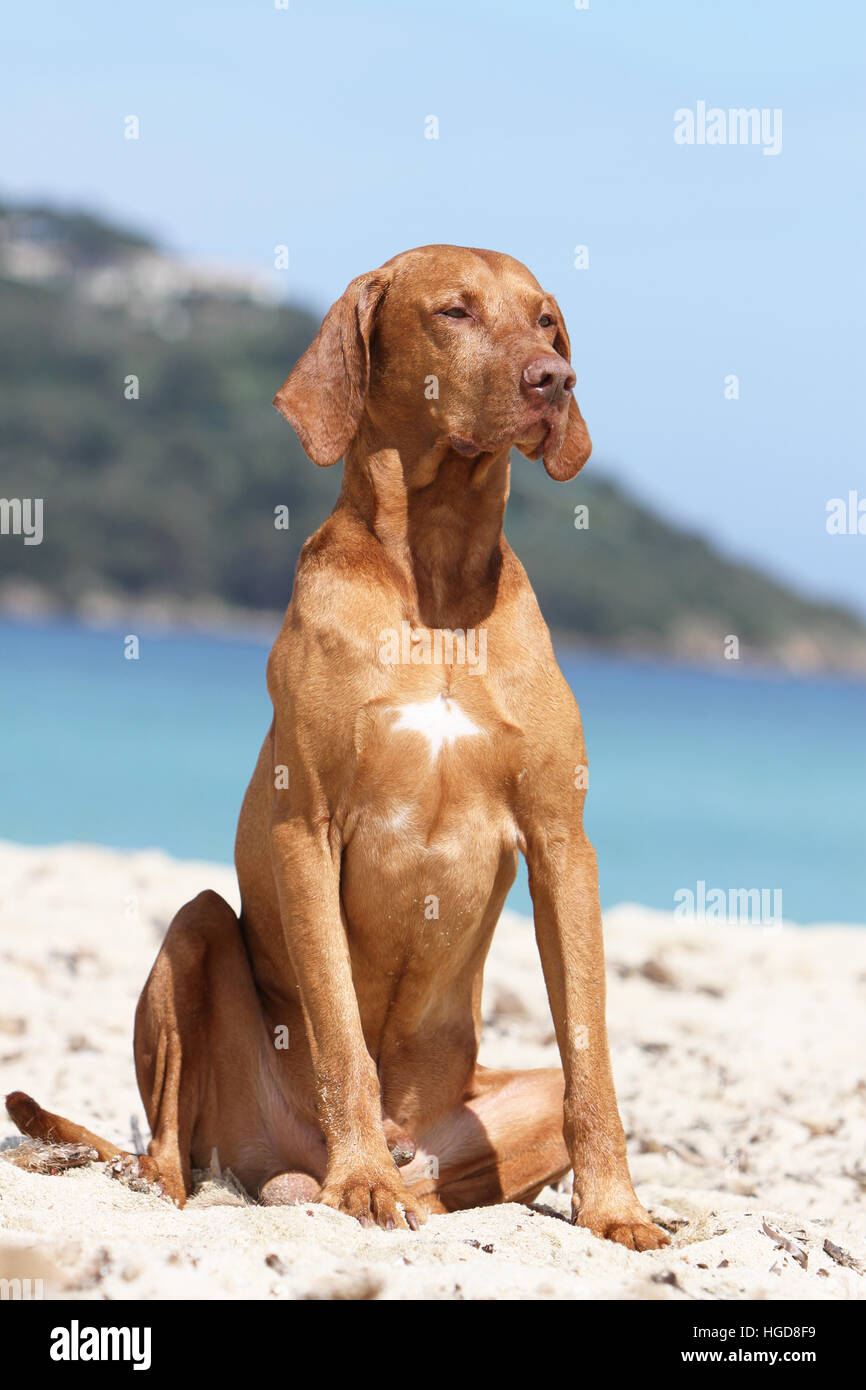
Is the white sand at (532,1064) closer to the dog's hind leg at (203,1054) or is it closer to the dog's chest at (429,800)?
the dog's hind leg at (203,1054)

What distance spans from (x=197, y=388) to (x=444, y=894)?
60.9 metres

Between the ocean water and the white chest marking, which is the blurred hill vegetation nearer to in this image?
the ocean water

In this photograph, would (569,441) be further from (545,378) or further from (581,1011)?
(581,1011)

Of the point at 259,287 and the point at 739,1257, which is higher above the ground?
the point at 259,287

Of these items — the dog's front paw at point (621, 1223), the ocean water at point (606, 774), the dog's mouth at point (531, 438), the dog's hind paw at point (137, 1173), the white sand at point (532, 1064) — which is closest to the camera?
the white sand at point (532, 1064)

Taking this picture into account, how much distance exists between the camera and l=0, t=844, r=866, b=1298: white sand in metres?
3.20

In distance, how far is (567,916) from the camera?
13.3 feet

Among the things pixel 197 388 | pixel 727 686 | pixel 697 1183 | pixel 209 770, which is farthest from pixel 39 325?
pixel 697 1183

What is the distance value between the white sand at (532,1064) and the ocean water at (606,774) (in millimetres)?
1904

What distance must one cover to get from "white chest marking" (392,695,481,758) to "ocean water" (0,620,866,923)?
529 cm

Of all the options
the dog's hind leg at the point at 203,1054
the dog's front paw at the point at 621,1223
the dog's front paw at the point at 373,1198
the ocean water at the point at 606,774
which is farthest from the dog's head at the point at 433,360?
the ocean water at the point at 606,774

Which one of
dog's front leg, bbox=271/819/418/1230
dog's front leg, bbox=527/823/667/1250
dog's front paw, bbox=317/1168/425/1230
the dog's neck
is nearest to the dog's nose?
the dog's neck

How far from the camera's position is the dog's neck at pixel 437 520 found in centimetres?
415
